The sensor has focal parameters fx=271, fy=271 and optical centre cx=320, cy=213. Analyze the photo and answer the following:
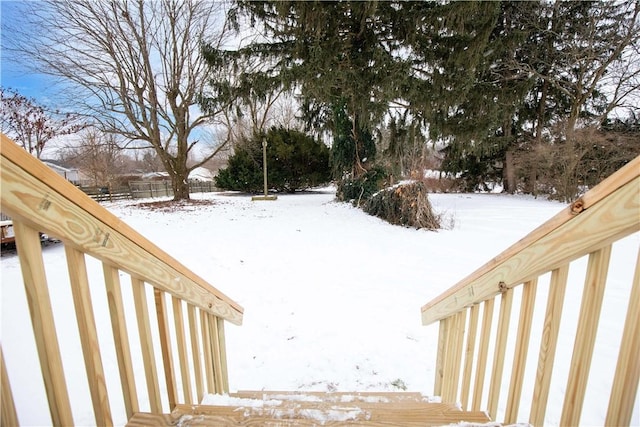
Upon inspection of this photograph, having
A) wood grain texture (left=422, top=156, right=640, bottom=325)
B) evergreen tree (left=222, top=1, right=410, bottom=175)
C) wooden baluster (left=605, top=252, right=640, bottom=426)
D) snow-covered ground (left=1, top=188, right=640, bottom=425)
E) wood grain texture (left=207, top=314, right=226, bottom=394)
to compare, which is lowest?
snow-covered ground (left=1, top=188, right=640, bottom=425)

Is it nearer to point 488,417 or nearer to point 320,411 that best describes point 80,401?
point 320,411

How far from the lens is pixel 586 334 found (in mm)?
746

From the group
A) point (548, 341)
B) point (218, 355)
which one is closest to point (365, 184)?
point (218, 355)

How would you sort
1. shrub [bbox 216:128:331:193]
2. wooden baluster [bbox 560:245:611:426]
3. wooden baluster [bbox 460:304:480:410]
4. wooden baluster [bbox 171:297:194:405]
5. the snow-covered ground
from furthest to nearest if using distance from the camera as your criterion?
shrub [bbox 216:128:331:193] < the snow-covered ground < wooden baluster [bbox 460:304:480:410] < wooden baluster [bbox 171:297:194:405] < wooden baluster [bbox 560:245:611:426]

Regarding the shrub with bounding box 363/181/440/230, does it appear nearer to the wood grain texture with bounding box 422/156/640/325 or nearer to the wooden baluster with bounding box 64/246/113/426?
the wood grain texture with bounding box 422/156/640/325

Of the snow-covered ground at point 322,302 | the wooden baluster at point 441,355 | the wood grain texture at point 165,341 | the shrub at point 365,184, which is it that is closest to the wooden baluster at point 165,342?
the wood grain texture at point 165,341

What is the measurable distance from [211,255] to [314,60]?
520 centimetres

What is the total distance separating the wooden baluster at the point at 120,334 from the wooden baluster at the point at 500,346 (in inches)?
52.2

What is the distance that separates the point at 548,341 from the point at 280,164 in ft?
49.5

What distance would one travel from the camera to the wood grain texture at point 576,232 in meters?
0.63

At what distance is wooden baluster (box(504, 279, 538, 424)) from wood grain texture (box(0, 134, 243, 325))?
1.32m

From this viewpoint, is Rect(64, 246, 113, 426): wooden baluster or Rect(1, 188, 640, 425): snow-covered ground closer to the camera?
Rect(64, 246, 113, 426): wooden baluster

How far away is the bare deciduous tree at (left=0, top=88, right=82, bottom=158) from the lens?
351 inches

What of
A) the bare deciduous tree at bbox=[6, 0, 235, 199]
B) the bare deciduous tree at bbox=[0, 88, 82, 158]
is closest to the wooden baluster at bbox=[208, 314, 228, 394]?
the bare deciduous tree at bbox=[6, 0, 235, 199]
